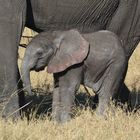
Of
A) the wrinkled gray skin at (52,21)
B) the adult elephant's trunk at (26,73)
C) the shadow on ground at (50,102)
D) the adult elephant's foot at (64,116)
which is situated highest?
the wrinkled gray skin at (52,21)

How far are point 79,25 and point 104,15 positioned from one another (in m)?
0.31

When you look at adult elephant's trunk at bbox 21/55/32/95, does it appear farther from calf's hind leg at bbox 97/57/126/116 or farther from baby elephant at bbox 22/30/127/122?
calf's hind leg at bbox 97/57/126/116

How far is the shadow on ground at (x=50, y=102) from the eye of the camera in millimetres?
7621

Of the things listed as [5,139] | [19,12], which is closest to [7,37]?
[19,12]

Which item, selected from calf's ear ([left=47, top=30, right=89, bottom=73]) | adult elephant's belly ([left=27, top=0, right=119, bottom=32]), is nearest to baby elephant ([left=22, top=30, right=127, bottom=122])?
calf's ear ([left=47, top=30, right=89, bottom=73])

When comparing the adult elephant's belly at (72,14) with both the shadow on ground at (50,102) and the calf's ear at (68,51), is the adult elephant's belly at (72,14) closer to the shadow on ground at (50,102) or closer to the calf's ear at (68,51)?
the calf's ear at (68,51)

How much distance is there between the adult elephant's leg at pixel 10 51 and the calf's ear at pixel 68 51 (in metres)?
0.38

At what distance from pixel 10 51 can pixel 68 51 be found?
0.57m

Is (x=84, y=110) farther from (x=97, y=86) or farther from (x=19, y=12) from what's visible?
(x=19, y=12)

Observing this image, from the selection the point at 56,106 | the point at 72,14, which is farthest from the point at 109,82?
the point at 72,14

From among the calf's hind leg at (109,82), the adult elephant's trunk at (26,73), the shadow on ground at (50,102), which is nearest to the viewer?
the adult elephant's trunk at (26,73)

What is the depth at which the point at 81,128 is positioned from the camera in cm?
637

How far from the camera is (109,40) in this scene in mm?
7160

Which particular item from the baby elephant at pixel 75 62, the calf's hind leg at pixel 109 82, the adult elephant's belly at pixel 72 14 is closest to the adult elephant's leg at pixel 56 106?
the baby elephant at pixel 75 62
